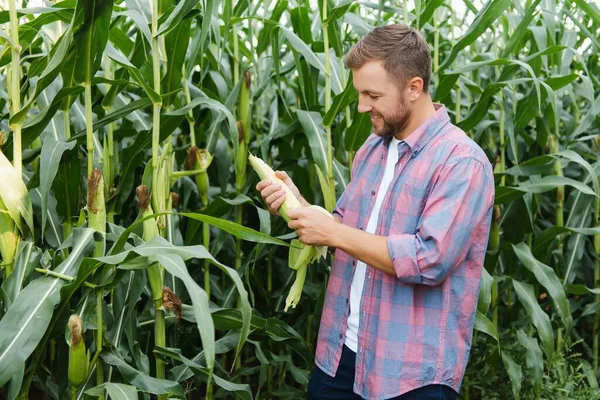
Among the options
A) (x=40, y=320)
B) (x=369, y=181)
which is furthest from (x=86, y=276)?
(x=369, y=181)

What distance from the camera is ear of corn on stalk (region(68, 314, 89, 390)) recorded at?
7.18ft

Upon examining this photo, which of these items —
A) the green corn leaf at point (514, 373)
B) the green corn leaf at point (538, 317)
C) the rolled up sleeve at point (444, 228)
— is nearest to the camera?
the rolled up sleeve at point (444, 228)

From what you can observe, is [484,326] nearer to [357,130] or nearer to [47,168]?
[357,130]

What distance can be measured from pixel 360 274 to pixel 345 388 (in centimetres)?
38

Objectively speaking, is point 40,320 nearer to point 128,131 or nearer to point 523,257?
point 128,131

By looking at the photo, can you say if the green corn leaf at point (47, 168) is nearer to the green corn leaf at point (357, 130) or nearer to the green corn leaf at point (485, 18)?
the green corn leaf at point (357, 130)

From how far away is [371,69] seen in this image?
2285 mm

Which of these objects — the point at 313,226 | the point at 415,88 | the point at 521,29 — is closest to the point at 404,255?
the point at 313,226

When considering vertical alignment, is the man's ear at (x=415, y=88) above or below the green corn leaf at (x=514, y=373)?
above

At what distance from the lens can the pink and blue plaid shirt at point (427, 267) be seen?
2.20 m

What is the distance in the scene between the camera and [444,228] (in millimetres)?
2168

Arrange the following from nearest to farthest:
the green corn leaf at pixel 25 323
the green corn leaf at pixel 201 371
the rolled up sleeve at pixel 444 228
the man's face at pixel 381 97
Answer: the green corn leaf at pixel 25 323 → the rolled up sleeve at pixel 444 228 → the man's face at pixel 381 97 → the green corn leaf at pixel 201 371

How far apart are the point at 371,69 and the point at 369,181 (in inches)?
16.3

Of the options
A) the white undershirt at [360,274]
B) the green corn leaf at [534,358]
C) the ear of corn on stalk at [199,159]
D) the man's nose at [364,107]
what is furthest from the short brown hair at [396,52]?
→ the green corn leaf at [534,358]
